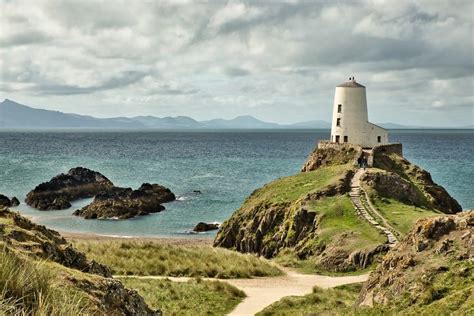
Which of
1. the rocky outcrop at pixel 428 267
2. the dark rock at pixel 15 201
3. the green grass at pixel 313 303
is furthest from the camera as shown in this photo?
the dark rock at pixel 15 201

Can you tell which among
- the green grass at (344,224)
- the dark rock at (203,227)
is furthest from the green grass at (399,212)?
the dark rock at (203,227)

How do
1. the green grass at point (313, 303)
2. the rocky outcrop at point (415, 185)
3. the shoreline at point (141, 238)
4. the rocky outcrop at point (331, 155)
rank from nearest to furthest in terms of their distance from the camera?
the green grass at point (313, 303), the rocky outcrop at point (415, 185), the shoreline at point (141, 238), the rocky outcrop at point (331, 155)

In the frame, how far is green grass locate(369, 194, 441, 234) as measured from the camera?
32.8 m

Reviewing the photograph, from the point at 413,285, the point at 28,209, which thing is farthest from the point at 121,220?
the point at 413,285

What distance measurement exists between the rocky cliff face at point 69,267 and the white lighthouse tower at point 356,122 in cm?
4791

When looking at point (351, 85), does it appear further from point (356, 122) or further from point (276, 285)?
point (276, 285)

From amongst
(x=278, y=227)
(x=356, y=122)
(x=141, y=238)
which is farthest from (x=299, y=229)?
(x=356, y=122)

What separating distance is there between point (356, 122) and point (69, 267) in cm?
4950

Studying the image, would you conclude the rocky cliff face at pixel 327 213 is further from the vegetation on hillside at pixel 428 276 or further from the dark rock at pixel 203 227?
the vegetation on hillside at pixel 428 276

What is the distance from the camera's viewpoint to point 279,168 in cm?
11306

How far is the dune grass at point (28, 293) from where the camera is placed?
606cm

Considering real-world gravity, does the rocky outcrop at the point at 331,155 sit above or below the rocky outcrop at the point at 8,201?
above

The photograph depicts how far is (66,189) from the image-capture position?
→ 262 feet

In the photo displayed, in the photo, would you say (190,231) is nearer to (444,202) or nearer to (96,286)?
(444,202)
